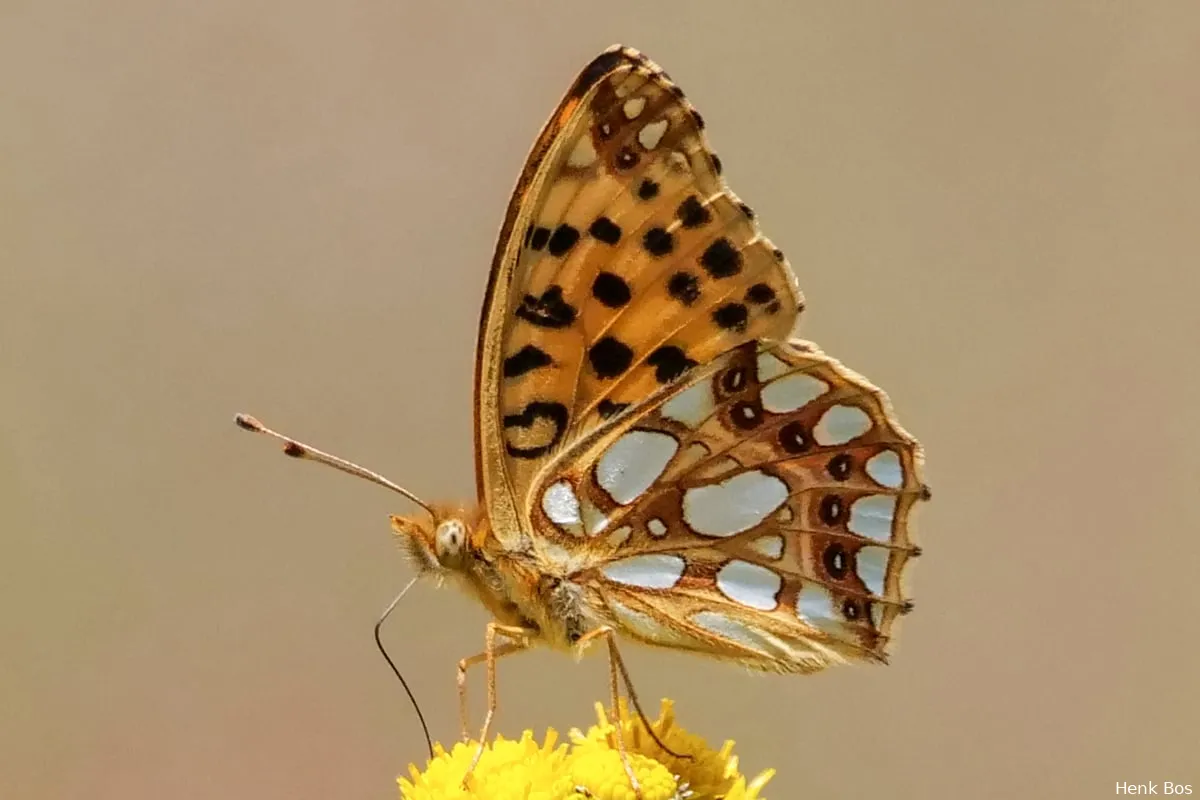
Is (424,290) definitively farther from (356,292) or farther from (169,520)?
(169,520)

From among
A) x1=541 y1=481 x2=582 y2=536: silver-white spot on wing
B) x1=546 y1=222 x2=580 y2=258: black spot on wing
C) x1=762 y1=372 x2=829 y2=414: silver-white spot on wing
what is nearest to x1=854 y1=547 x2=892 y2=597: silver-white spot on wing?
x1=762 y1=372 x2=829 y2=414: silver-white spot on wing

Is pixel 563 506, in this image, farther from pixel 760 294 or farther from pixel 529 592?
pixel 760 294

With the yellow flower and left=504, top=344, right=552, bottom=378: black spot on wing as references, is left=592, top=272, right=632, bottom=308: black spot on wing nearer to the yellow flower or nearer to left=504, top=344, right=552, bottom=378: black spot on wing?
left=504, top=344, right=552, bottom=378: black spot on wing

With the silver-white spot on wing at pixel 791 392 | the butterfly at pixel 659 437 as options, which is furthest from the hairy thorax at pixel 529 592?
the silver-white spot on wing at pixel 791 392

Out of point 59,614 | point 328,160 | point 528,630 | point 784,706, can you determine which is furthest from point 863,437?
point 59,614

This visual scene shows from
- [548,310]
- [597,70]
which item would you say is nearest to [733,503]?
[548,310]

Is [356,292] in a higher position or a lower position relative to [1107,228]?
lower
